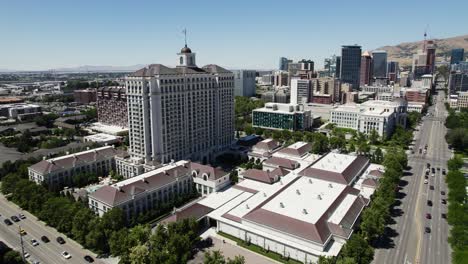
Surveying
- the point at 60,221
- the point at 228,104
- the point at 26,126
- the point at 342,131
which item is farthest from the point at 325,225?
the point at 26,126

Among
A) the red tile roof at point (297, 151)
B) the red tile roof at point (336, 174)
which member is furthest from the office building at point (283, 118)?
the red tile roof at point (336, 174)

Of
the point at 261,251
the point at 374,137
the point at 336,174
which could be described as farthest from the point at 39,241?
the point at 374,137

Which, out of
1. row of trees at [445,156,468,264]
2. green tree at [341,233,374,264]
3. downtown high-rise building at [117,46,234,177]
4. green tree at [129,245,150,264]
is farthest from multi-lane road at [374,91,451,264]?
downtown high-rise building at [117,46,234,177]

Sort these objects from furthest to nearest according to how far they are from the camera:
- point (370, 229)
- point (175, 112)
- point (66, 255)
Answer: point (175, 112)
point (370, 229)
point (66, 255)

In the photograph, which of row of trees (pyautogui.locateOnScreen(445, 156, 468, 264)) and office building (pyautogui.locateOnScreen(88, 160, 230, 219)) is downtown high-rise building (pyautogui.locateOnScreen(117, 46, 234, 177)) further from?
row of trees (pyautogui.locateOnScreen(445, 156, 468, 264))

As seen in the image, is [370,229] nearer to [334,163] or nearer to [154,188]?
[334,163]

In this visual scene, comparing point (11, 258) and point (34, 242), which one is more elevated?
point (11, 258)

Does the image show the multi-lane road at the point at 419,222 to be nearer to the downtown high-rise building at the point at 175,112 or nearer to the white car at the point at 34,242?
the downtown high-rise building at the point at 175,112
